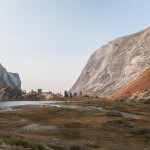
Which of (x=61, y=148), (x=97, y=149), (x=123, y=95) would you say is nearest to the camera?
(x=61, y=148)

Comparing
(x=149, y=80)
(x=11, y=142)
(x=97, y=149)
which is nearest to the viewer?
(x=11, y=142)

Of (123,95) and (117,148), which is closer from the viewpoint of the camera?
(117,148)

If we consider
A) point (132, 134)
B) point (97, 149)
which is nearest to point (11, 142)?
point (97, 149)

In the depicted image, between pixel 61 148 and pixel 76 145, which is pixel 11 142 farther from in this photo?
pixel 76 145

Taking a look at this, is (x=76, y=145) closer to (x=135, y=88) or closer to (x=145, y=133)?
(x=145, y=133)

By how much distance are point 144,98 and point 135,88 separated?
24.5m

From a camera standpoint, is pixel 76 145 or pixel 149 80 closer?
pixel 76 145

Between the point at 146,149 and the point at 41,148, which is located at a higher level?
the point at 41,148

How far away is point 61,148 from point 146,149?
9.71 meters

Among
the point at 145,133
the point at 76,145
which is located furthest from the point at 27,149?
the point at 145,133

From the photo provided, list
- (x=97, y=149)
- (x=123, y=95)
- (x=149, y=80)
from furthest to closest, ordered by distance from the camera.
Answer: (x=123, y=95)
(x=149, y=80)
(x=97, y=149)

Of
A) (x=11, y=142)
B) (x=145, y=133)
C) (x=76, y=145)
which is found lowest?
(x=145, y=133)

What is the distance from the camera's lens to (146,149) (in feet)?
63.0

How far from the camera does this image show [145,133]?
1131 inches
